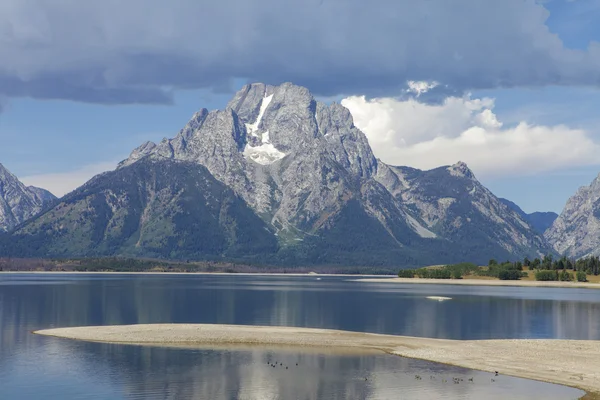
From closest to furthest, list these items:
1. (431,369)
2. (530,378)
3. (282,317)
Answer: (530,378) < (431,369) < (282,317)

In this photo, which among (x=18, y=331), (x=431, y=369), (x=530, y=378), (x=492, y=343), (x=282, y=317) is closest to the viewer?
(x=530, y=378)

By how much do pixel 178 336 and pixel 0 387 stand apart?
49.5 metres

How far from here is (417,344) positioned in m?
135

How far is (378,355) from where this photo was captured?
401ft

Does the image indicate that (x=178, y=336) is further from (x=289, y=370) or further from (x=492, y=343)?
(x=492, y=343)

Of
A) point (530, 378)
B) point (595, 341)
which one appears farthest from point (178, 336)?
point (595, 341)

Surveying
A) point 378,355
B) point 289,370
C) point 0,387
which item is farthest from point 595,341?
point 0,387

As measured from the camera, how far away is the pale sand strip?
347 ft

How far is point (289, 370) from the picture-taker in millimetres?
107750

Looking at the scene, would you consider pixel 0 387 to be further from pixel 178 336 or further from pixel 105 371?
pixel 178 336

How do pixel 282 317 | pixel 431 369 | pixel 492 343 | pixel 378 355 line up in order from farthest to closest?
pixel 282 317, pixel 492 343, pixel 378 355, pixel 431 369

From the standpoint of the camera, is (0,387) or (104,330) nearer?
(0,387)

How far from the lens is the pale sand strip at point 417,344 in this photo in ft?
347

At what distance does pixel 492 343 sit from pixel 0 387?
280ft
